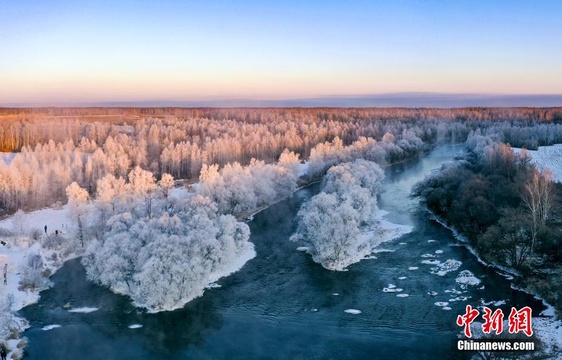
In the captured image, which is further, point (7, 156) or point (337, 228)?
point (7, 156)

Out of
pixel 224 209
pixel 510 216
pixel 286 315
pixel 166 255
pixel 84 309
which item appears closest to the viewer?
pixel 286 315

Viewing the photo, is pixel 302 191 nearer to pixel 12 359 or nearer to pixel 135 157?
pixel 135 157

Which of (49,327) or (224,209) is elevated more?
(224,209)

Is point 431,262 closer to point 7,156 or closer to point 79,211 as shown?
point 79,211

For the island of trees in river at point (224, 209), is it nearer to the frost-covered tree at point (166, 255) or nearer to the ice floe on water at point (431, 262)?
the frost-covered tree at point (166, 255)

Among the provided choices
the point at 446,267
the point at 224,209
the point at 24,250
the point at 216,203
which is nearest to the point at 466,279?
the point at 446,267

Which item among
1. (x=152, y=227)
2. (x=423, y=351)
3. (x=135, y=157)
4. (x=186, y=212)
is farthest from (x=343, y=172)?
(x=135, y=157)
